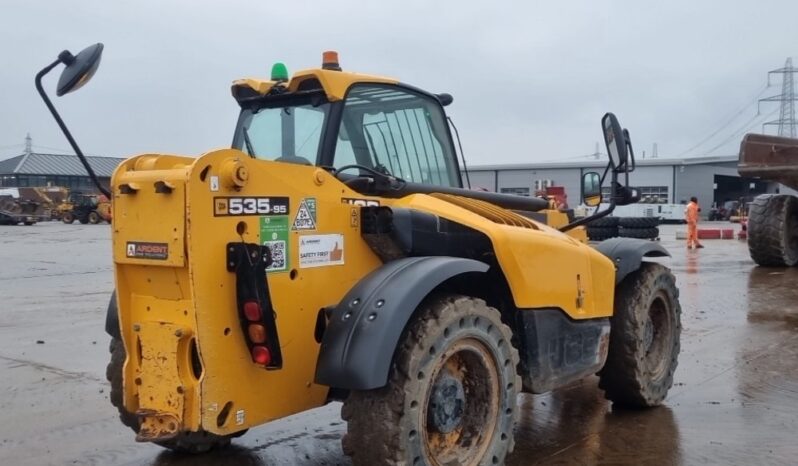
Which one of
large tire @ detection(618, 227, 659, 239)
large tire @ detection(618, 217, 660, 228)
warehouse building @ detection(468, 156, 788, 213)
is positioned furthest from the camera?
warehouse building @ detection(468, 156, 788, 213)

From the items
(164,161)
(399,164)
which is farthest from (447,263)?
(164,161)

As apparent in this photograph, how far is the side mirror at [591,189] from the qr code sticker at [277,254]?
7.89 feet

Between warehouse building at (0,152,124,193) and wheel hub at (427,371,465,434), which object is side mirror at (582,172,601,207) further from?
warehouse building at (0,152,124,193)

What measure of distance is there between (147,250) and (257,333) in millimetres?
599

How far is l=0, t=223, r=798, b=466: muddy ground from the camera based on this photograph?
4.62 meters

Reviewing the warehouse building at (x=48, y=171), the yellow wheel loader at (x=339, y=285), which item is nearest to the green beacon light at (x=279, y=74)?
the yellow wheel loader at (x=339, y=285)

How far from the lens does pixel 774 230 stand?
15484 mm

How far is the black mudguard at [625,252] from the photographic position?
5414mm

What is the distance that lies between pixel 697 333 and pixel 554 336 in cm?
491

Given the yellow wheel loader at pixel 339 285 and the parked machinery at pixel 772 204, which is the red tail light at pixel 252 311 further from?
the parked machinery at pixel 772 204

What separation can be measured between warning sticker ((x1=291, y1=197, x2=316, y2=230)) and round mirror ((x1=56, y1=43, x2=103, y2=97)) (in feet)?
3.55

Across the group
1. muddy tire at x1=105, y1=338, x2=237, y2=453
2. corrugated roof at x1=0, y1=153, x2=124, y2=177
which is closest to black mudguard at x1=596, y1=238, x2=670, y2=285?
muddy tire at x1=105, y1=338, x2=237, y2=453

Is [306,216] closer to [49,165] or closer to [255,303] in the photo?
[255,303]

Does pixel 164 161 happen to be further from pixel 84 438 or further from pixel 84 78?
pixel 84 438
